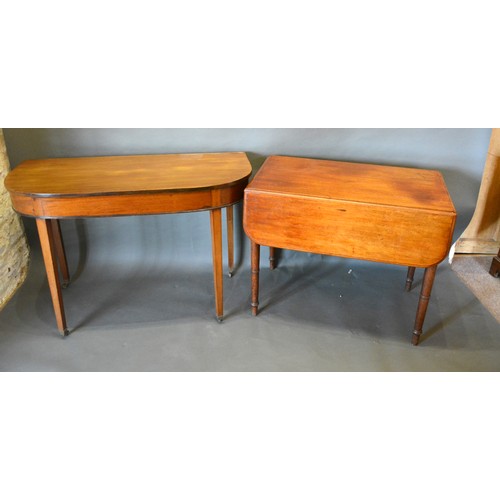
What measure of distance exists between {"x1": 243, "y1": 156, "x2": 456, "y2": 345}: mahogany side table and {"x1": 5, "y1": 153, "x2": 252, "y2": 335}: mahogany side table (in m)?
0.14

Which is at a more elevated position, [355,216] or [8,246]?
[355,216]

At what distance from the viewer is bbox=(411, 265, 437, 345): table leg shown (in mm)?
1771

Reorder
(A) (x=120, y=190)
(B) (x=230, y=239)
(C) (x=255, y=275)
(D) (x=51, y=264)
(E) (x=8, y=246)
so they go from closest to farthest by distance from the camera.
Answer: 1. (A) (x=120, y=190)
2. (D) (x=51, y=264)
3. (C) (x=255, y=275)
4. (E) (x=8, y=246)
5. (B) (x=230, y=239)

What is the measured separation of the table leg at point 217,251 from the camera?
1838mm

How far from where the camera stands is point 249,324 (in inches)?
79.9

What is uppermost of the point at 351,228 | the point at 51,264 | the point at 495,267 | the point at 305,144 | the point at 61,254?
the point at 305,144

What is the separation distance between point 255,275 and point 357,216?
55 cm

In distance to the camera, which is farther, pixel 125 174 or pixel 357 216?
pixel 125 174

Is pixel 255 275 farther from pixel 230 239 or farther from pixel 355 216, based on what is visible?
pixel 355 216

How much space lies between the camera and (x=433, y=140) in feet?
7.31

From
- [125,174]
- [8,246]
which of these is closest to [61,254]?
[8,246]

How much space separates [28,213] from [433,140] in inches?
73.8

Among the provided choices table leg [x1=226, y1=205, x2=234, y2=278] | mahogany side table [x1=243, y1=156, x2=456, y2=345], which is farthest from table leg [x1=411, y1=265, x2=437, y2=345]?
table leg [x1=226, y1=205, x2=234, y2=278]

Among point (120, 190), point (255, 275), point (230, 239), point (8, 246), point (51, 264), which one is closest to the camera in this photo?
point (120, 190)
